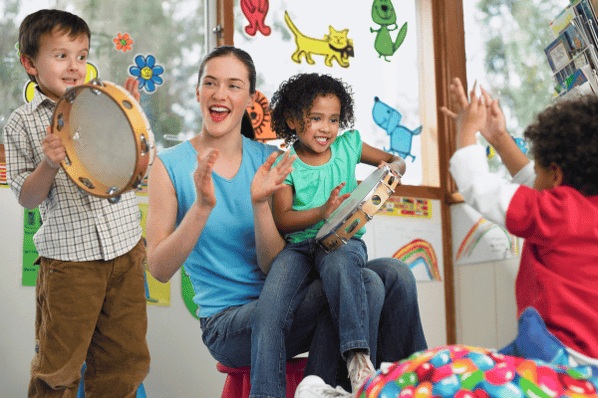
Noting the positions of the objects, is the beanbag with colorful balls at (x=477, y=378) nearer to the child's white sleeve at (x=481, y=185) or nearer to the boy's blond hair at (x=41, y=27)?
Answer: the child's white sleeve at (x=481, y=185)

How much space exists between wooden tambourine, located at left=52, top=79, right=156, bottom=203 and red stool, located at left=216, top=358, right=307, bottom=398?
0.52m

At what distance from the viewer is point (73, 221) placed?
1.82 m

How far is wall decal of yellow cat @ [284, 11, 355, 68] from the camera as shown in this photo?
3145 mm

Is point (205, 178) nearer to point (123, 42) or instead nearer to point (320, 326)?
point (320, 326)

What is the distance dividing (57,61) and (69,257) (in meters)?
0.58

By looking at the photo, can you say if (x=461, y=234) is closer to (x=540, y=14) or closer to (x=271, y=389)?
(x=540, y=14)

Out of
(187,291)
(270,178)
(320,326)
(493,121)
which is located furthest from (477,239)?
(270,178)

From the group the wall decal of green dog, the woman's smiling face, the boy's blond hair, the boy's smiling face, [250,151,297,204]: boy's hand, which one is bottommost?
Answer: [250,151,297,204]: boy's hand

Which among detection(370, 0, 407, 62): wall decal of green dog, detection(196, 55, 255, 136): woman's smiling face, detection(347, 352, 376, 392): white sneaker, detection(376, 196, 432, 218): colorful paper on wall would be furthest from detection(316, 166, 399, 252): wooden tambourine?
detection(370, 0, 407, 62): wall decal of green dog

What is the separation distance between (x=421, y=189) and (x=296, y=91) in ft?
5.09

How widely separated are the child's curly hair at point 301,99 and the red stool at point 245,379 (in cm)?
75

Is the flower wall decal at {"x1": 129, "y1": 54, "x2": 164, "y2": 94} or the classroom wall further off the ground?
the flower wall decal at {"x1": 129, "y1": 54, "x2": 164, "y2": 94}

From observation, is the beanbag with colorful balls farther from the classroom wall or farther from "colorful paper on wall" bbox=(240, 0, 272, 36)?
"colorful paper on wall" bbox=(240, 0, 272, 36)

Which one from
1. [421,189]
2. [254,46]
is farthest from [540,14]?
[254,46]
